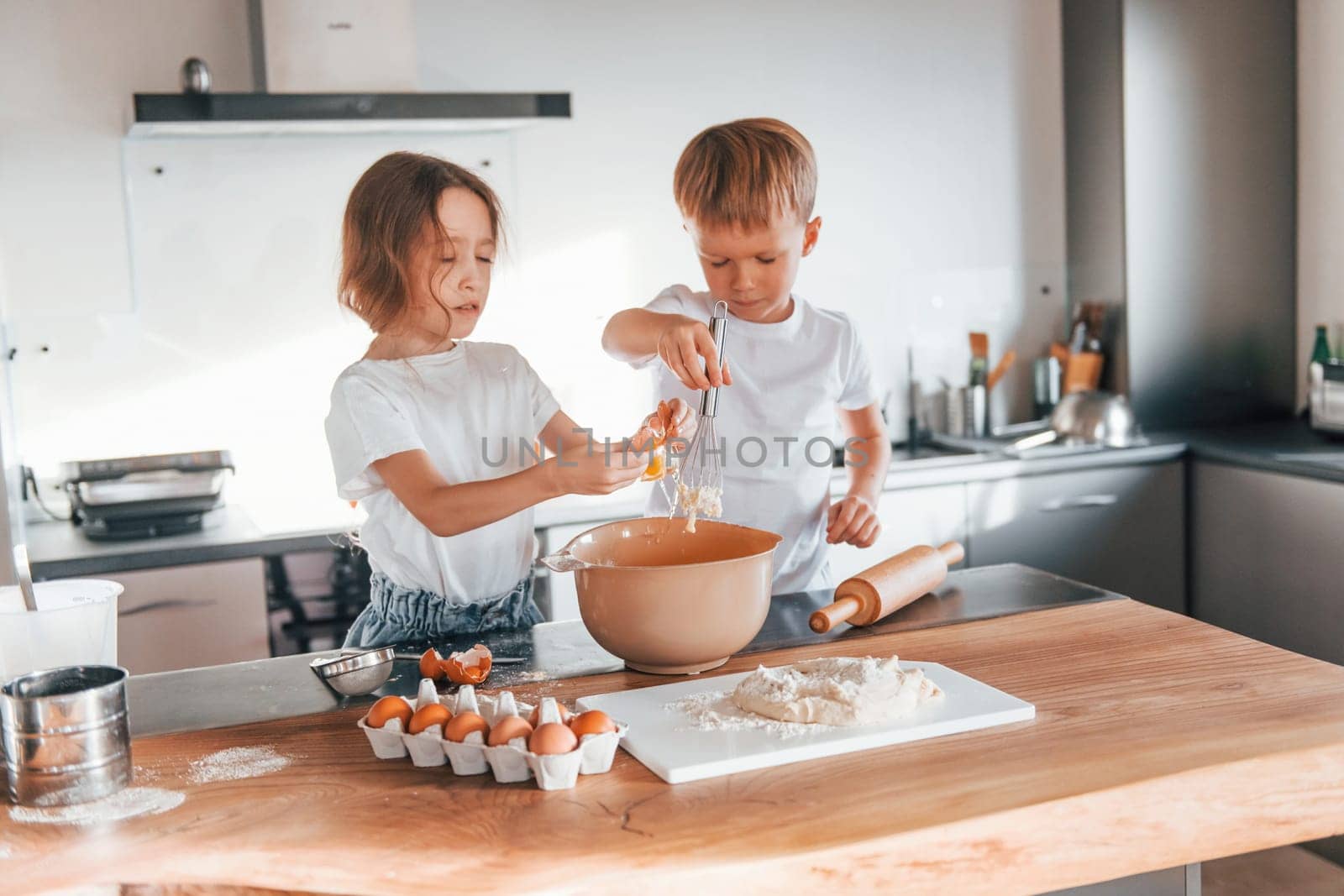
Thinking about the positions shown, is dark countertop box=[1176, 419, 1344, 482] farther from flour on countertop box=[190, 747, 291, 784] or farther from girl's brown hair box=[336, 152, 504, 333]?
flour on countertop box=[190, 747, 291, 784]

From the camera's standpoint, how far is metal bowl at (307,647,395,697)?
4.04 feet

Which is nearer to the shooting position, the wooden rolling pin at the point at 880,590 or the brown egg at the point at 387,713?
the brown egg at the point at 387,713

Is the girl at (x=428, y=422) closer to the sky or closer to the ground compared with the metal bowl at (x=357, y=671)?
closer to the sky

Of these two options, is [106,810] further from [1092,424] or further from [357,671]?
[1092,424]

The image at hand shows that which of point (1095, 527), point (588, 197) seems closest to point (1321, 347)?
point (1095, 527)

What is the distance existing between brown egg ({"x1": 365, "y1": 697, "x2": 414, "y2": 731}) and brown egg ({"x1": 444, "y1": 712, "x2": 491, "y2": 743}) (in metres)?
0.05

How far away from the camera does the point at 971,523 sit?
2.78 meters

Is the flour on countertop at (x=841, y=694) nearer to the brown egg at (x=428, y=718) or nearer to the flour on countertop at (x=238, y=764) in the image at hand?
the brown egg at (x=428, y=718)

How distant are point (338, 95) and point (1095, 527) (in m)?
1.93

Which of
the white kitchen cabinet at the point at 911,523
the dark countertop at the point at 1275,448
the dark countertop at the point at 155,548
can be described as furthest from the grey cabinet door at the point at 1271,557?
the dark countertop at the point at 155,548

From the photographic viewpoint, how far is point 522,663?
1.31 meters

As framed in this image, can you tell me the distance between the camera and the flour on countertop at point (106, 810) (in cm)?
96

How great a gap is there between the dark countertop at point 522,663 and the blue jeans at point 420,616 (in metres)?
0.05

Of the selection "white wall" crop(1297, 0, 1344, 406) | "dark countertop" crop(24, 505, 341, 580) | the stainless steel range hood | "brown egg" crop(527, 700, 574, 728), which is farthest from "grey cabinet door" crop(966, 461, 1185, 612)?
"brown egg" crop(527, 700, 574, 728)
